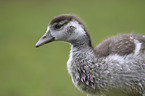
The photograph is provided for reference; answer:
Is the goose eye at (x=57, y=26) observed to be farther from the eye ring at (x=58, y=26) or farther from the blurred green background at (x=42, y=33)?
the blurred green background at (x=42, y=33)

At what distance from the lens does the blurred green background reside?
16.9 ft

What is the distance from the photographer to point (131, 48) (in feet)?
8.63

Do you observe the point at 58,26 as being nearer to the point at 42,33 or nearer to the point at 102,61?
the point at 102,61

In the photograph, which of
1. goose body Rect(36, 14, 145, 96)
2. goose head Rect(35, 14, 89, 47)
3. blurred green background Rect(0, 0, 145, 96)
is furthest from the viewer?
blurred green background Rect(0, 0, 145, 96)

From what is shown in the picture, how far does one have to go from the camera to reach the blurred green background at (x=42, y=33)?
5152 mm

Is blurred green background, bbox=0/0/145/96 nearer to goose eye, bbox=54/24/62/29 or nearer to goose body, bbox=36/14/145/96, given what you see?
goose body, bbox=36/14/145/96

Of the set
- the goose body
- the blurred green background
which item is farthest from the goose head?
the blurred green background

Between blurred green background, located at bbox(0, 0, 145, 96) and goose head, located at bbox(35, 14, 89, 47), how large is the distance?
1.43 metres

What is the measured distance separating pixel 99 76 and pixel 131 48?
473 millimetres

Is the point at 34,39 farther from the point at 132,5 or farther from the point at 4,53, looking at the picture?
the point at 132,5

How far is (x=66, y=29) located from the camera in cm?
266

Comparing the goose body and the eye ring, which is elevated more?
the eye ring

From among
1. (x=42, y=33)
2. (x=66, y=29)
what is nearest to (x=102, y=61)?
(x=66, y=29)

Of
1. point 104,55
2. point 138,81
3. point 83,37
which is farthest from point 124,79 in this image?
point 83,37
